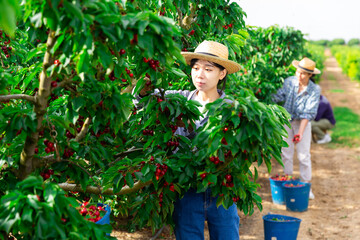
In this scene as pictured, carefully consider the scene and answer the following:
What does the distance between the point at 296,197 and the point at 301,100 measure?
1511mm

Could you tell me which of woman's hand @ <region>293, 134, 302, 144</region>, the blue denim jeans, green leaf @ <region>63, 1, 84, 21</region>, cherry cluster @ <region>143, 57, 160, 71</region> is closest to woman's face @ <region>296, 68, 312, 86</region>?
woman's hand @ <region>293, 134, 302, 144</region>

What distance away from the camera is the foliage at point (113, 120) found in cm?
172

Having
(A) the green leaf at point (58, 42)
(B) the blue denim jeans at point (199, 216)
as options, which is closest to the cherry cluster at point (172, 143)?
(B) the blue denim jeans at point (199, 216)

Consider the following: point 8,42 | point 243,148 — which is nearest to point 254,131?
point 243,148

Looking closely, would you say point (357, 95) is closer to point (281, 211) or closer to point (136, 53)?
point (281, 211)

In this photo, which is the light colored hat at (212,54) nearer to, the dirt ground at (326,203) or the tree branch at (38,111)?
the tree branch at (38,111)

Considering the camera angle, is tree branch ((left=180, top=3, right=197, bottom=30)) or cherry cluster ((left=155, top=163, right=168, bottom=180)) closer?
cherry cluster ((left=155, top=163, right=168, bottom=180))

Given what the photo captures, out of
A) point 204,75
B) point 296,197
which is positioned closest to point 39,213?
point 204,75

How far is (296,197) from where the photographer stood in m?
6.14

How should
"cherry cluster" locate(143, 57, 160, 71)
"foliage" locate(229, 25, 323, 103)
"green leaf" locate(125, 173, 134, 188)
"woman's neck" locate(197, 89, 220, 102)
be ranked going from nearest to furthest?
"cherry cluster" locate(143, 57, 160, 71)
"green leaf" locate(125, 173, 134, 188)
"woman's neck" locate(197, 89, 220, 102)
"foliage" locate(229, 25, 323, 103)

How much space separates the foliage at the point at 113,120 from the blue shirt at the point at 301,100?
3876mm

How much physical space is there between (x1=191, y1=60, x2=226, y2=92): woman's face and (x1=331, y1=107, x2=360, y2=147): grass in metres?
8.40

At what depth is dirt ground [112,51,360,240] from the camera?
540 centimetres

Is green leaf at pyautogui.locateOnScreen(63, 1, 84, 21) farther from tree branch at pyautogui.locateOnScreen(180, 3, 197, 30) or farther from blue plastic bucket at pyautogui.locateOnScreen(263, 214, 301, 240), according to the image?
blue plastic bucket at pyautogui.locateOnScreen(263, 214, 301, 240)
